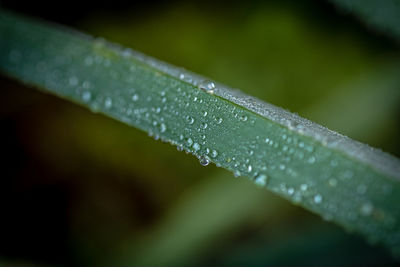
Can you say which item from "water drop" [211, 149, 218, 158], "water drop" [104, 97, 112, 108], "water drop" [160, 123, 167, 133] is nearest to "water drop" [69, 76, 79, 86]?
"water drop" [104, 97, 112, 108]

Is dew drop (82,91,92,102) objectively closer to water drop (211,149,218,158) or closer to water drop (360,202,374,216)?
water drop (211,149,218,158)

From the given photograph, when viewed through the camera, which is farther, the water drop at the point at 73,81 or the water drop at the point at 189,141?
the water drop at the point at 73,81

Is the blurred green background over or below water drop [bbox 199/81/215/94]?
below

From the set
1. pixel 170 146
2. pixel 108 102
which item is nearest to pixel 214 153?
pixel 108 102

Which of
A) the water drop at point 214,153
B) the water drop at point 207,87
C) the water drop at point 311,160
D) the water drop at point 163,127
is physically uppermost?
the water drop at point 311,160

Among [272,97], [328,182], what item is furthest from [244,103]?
[272,97]

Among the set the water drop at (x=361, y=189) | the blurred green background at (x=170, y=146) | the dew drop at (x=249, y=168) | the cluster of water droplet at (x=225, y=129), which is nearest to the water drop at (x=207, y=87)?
the cluster of water droplet at (x=225, y=129)

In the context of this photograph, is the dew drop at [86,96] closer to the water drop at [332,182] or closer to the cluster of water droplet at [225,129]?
the cluster of water droplet at [225,129]

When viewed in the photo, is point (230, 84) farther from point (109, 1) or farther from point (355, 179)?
point (355, 179)
